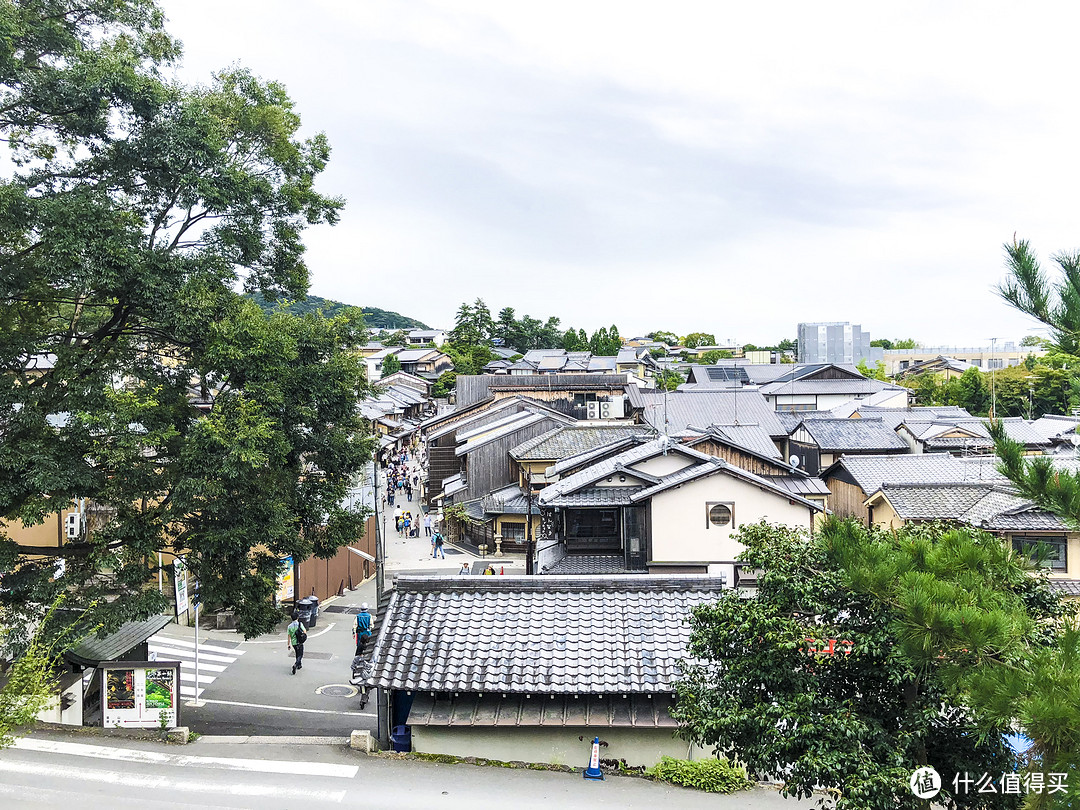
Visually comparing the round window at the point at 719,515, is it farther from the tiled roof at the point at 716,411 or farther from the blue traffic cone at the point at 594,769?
the tiled roof at the point at 716,411

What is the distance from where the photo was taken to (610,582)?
12.8 m

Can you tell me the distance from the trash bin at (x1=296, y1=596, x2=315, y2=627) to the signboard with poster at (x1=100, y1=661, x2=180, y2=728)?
9898 mm

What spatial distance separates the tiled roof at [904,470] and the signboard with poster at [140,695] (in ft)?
81.6

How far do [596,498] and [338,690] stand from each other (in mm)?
9117

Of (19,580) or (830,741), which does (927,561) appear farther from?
(19,580)

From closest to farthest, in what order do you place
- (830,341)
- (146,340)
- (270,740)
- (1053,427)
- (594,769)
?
(594,769), (270,740), (146,340), (1053,427), (830,341)

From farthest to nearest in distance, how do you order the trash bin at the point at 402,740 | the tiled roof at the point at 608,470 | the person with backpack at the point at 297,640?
the tiled roof at the point at 608,470, the person with backpack at the point at 297,640, the trash bin at the point at 402,740

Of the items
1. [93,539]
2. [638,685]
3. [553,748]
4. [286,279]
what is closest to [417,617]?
[553,748]

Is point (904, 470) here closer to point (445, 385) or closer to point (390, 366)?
point (445, 385)

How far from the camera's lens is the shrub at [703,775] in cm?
1026

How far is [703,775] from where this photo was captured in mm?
10375

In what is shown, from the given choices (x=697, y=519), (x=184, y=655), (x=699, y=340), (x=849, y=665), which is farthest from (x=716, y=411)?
(x=699, y=340)

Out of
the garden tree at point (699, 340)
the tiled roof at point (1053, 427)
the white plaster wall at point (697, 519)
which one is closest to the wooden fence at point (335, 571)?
the white plaster wall at point (697, 519)

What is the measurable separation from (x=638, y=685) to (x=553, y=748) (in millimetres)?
1555
